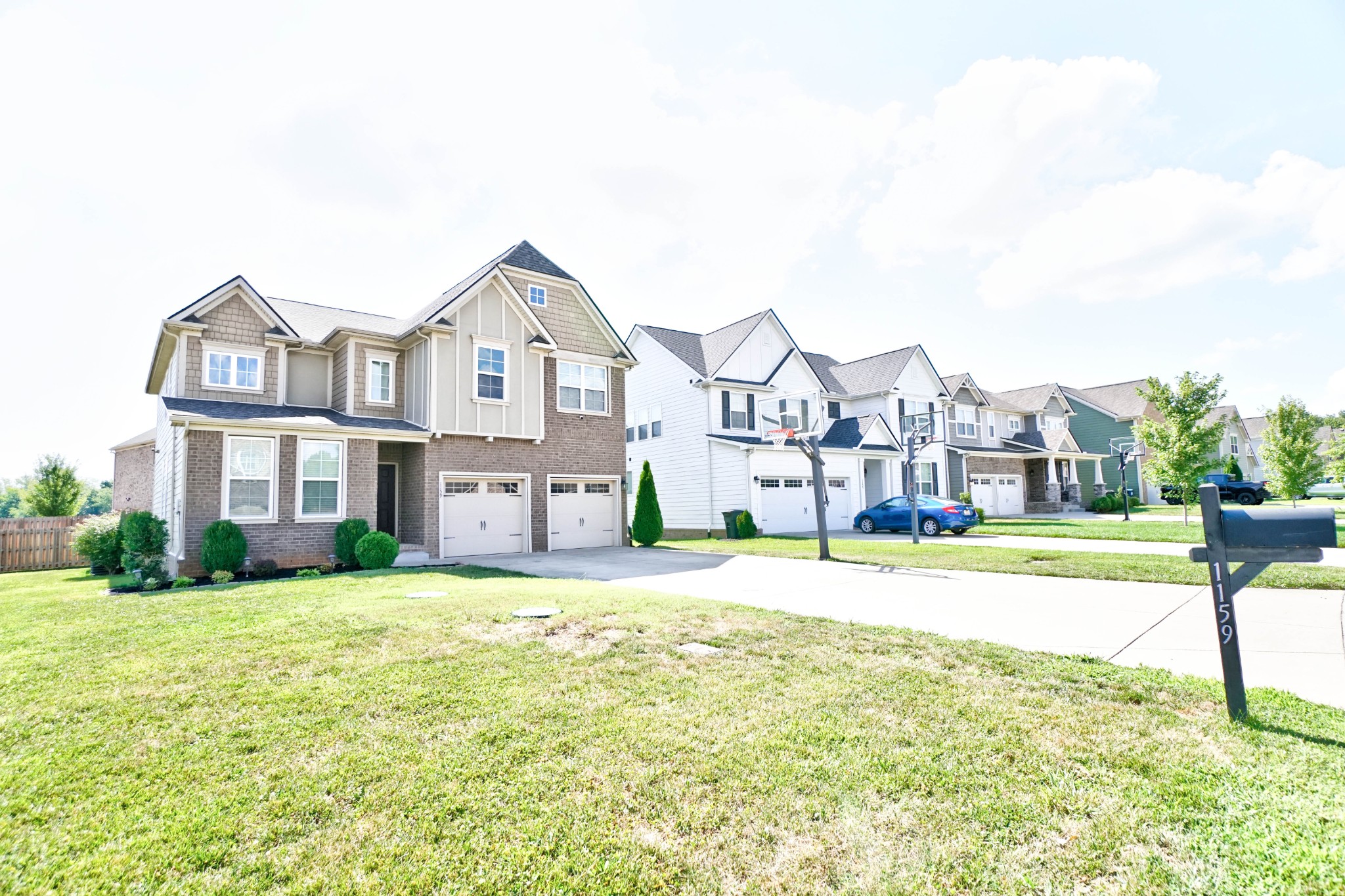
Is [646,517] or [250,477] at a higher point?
[250,477]

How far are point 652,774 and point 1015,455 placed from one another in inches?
1395

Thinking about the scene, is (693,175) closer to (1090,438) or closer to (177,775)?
(177,775)

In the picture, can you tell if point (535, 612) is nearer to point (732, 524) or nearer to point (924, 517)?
point (732, 524)

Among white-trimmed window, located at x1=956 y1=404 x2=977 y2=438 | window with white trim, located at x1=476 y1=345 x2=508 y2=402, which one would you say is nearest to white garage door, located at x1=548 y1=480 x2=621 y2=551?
window with white trim, located at x1=476 y1=345 x2=508 y2=402

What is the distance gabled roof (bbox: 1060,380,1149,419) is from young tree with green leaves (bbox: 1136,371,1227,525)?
21.4 meters

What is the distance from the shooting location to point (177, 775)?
3.24 m

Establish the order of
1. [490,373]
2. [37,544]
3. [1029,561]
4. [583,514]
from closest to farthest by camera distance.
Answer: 1. [1029,561]
2. [490,373]
3. [37,544]
4. [583,514]

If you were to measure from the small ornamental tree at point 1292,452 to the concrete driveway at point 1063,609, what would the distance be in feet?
82.9

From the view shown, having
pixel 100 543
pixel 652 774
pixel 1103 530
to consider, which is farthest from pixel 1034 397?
pixel 100 543

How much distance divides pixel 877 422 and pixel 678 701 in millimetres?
25790

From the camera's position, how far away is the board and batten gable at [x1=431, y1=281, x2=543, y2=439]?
16.1 meters

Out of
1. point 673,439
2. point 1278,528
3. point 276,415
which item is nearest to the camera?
point 1278,528

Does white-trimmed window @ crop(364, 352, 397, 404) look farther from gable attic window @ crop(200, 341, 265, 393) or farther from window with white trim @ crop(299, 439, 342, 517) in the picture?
gable attic window @ crop(200, 341, 265, 393)

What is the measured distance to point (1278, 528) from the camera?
3.73m
